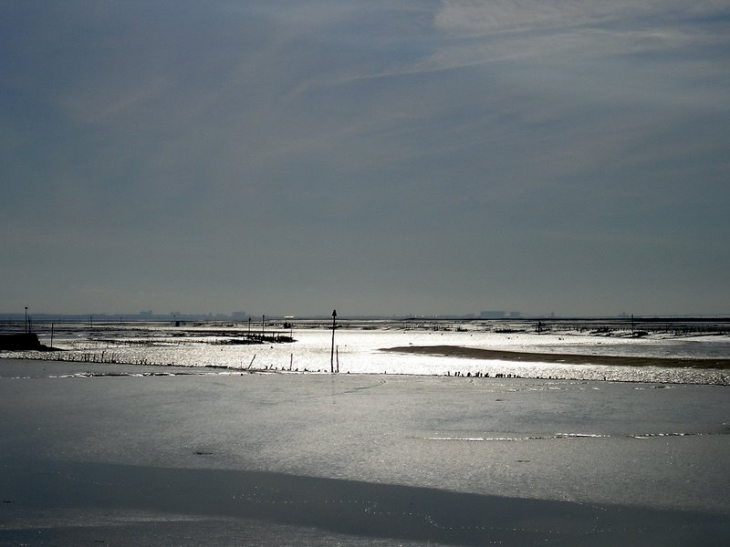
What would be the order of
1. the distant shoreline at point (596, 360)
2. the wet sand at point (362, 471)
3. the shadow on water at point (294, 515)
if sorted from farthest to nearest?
the distant shoreline at point (596, 360)
the wet sand at point (362, 471)
the shadow on water at point (294, 515)

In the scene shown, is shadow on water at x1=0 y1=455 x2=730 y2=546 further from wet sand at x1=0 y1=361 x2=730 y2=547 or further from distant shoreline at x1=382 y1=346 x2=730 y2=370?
distant shoreline at x1=382 y1=346 x2=730 y2=370

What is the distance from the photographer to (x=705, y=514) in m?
10.5

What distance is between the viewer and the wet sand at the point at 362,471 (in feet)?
31.9

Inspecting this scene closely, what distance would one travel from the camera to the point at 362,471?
527 inches

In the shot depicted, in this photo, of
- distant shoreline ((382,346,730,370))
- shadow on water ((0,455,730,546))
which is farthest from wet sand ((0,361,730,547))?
distant shoreline ((382,346,730,370))

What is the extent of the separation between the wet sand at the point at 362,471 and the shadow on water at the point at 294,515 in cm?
4

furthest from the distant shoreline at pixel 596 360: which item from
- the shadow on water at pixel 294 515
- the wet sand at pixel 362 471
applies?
the shadow on water at pixel 294 515

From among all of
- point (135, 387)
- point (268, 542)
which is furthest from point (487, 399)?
point (268, 542)

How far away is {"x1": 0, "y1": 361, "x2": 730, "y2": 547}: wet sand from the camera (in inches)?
382

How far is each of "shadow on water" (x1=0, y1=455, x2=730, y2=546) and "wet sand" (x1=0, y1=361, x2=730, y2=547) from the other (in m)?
0.04

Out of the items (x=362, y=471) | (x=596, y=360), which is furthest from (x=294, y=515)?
(x=596, y=360)

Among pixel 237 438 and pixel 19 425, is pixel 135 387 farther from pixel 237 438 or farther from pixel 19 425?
pixel 237 438

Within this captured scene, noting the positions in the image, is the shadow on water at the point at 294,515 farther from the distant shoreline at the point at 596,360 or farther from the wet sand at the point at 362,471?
the distant shoreline at the point at 596,360

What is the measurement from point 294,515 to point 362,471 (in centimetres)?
313
